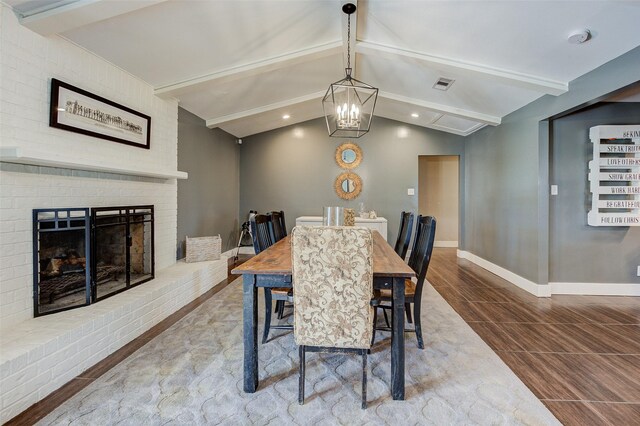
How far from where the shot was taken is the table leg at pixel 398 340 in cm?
171

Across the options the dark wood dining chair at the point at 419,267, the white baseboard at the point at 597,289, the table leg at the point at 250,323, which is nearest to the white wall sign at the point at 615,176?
the white baseboard at the point at 597,289

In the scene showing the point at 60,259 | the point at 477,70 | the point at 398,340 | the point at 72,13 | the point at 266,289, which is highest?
the point at 477,70

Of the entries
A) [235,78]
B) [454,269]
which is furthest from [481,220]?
[235,78]

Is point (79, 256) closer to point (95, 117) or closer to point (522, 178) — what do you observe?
point (95, 117)

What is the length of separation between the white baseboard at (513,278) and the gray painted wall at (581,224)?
0.22 metres

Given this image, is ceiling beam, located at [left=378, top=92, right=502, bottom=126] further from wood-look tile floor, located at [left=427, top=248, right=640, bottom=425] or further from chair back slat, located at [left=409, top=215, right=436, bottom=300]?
chair back slat, located at [left=409, top=215, right=436, bottom=300]

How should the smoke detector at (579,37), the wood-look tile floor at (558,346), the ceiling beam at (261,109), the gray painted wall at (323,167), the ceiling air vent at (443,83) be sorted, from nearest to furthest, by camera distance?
the wood-look tile floor at (558,346) < the smoke detector at (579,37) < the ceiling air vent at (443,83) < the ceiling beam at (261,109) < the gray painted wall at (323,167)

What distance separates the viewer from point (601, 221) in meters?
3.50

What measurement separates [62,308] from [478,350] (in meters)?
3.11

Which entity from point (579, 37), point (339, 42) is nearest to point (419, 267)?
point (579, 37)

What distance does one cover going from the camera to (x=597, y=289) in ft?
12.0

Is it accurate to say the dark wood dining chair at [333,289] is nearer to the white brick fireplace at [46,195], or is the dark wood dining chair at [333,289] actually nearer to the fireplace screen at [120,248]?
the white brick fireplace at [46,195]

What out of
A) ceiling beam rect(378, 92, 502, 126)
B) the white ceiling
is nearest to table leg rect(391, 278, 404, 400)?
the white ceiling

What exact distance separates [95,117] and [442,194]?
6857 millimetres
